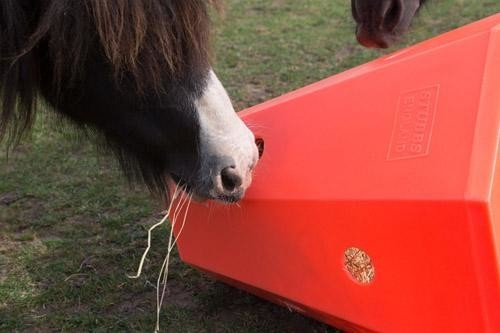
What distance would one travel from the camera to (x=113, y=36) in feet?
5.14

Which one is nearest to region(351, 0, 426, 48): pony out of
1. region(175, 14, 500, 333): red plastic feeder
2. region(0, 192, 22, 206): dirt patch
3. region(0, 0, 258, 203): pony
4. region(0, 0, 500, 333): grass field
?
region(0, 0, 500, 333): grass field

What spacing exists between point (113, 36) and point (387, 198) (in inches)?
29.9

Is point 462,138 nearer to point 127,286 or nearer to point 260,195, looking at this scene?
point 260,195

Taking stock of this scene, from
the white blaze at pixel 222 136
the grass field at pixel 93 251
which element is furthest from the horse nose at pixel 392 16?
the white blaze at pixel 222 136

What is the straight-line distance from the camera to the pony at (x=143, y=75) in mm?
1591

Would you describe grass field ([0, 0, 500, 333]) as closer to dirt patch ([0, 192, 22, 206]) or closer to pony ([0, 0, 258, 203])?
dirt patch ([0, 192, 22, 206])

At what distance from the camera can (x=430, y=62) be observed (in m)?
1.52

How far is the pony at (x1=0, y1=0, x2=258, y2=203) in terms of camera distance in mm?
1591

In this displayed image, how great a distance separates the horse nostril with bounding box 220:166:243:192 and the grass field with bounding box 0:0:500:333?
0.50 metres

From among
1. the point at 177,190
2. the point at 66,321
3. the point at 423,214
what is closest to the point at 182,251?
the point at 177,190

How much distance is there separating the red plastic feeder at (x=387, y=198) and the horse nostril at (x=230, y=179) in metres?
0.07

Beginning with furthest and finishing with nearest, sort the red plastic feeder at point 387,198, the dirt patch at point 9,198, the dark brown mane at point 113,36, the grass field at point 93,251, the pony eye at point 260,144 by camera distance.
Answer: the dirt patch at point 9,198 < the grass field at point 93,251 < the pony eye at point 260,144 < the dark brown mane at point 113,36 < the red plastic feeder at point 387,198

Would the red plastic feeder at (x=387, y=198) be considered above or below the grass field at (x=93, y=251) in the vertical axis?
above

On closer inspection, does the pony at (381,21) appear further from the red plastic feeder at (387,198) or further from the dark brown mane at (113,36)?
the dark brown mane at (113,36)
